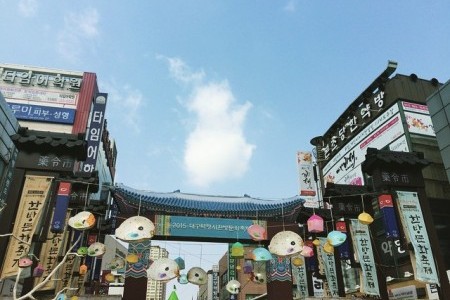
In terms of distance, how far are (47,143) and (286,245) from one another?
9441 millimetres

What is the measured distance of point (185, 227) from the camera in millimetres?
24000

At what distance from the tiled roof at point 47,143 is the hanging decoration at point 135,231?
3696 millimetres

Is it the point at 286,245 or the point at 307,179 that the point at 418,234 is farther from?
the point at 307,179

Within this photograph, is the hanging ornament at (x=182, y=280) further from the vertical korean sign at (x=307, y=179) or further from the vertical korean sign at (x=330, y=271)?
the vertical korean sign at (x=307, y=179)

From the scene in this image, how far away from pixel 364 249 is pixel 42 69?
31.9 m

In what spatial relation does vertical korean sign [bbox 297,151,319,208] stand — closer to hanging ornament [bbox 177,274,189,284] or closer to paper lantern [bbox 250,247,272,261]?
hanging ornament [bbox 177,274,189,284]

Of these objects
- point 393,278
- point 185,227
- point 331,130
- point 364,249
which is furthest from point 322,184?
point 364,249

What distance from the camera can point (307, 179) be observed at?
1383 inches

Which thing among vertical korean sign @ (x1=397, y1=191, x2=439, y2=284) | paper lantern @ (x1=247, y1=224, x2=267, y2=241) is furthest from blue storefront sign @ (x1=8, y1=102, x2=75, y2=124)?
vertical korean sign @ (x1=397, y1=191, x2=439, y2=284)

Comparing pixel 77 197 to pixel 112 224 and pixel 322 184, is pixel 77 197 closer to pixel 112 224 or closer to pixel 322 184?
pixel 112 224

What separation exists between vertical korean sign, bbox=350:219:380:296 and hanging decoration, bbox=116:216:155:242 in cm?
910

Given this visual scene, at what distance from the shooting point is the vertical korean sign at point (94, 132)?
2981cm

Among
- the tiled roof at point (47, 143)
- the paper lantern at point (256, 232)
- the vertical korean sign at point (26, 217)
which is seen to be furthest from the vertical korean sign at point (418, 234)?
the vertical korean sign at point (26, 217)

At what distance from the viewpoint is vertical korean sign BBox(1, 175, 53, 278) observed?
12.2 meters
